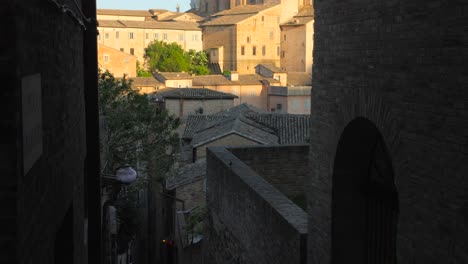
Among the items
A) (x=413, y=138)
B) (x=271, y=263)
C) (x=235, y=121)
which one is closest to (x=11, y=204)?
(x=413, y=138)

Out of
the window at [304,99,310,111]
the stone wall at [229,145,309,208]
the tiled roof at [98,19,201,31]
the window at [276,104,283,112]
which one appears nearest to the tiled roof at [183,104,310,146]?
the stone wall at [229,145,309,208]

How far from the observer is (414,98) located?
183 inches

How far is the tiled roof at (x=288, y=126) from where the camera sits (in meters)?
26.9

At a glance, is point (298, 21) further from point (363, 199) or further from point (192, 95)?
point (363, 199)

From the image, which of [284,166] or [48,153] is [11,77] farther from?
[284,166]

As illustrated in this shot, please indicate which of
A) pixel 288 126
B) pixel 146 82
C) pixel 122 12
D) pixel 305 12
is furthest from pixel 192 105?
pixel 122 12

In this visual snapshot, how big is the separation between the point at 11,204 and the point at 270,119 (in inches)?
1069

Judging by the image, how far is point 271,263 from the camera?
791 centimetres

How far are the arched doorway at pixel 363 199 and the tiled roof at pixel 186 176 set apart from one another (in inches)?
572

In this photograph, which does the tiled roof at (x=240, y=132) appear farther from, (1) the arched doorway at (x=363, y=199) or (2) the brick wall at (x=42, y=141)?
(2) the brick wall at (x=42, y=141)

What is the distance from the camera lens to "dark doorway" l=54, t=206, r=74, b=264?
4.08 meters

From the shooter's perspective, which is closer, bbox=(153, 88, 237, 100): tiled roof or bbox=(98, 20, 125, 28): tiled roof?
bbox=(153, 88, 237, 100): tiled roof

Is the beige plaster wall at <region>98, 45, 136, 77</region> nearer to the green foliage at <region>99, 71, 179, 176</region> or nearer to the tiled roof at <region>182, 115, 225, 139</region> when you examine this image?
the tiled roof at <region>182, 115, 225, 139</region>

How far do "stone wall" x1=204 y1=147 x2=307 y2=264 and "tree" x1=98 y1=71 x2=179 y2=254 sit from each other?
643cm
